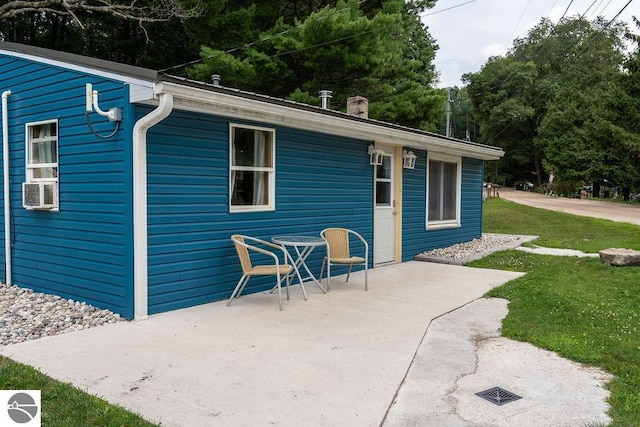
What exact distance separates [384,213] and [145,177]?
15.1 feet

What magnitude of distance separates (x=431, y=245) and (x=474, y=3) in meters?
5.82

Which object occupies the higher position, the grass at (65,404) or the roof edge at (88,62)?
the roof edge at (88,62)

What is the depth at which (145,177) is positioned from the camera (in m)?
4.67

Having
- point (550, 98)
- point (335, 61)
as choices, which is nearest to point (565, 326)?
point (335, 61)

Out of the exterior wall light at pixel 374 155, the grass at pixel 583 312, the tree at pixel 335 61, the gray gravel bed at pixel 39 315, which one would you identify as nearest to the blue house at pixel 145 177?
the gray gravel bed at pixel 39 315

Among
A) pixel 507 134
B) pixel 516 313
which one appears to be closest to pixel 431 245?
pixel 516 313

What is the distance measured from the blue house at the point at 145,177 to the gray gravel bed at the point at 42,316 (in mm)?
141

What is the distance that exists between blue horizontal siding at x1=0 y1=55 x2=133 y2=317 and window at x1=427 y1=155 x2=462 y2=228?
628 cm

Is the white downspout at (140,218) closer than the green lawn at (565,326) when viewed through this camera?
No

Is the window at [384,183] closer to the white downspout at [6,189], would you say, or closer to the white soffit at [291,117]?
the white soffit at [291,117]

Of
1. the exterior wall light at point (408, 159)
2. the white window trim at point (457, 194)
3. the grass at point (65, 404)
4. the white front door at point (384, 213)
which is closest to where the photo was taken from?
the grass at point (65, 404)

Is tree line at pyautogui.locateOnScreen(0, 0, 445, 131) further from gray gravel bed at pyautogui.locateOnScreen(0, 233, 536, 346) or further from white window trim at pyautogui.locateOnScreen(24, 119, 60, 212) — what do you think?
gray gravel bed at pyautogui.locateOnScreen(0, 233, 536, 346)

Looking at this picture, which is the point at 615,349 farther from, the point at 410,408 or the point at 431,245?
the point at 431,245

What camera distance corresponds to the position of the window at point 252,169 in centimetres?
566
